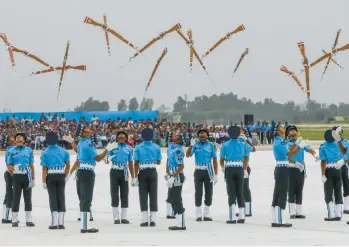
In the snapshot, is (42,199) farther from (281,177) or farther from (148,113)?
(148,113)

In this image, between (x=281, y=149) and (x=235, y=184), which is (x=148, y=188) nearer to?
(x=235, y=184)

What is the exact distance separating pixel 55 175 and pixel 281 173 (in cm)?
442

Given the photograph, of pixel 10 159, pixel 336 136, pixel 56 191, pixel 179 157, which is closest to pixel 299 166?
pixel 336 136

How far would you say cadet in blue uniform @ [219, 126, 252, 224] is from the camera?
1709cm

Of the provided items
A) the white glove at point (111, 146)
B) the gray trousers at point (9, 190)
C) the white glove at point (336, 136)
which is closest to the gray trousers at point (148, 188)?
the white glove at point (111, 146)

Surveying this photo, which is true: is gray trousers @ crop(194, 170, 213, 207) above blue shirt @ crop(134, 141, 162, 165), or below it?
below

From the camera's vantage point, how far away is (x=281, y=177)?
16531 millimetres

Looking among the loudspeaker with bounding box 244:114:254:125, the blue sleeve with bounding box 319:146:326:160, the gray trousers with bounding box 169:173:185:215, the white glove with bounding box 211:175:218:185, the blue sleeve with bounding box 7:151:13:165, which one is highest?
the loudspeaker with bounding box 244:114:254:125

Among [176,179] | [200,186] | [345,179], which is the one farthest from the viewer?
[345,179]

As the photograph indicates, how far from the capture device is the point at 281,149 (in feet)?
54.2

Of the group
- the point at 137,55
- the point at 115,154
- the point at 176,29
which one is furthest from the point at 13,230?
the point at 176,29

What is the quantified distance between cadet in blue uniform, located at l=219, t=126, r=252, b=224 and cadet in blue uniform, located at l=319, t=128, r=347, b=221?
1.76 metres

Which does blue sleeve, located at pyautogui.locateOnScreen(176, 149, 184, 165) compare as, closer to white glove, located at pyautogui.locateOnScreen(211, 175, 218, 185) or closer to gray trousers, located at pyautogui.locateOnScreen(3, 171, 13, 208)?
white glove, located at pyautogui.locateOnScreen(211, 175, 218, 185)

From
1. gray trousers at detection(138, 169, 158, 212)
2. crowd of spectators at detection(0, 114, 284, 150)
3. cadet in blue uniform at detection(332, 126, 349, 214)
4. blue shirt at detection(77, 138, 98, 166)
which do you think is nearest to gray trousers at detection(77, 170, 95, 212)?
blue shirt at detection(77, 138, 98, 166)
